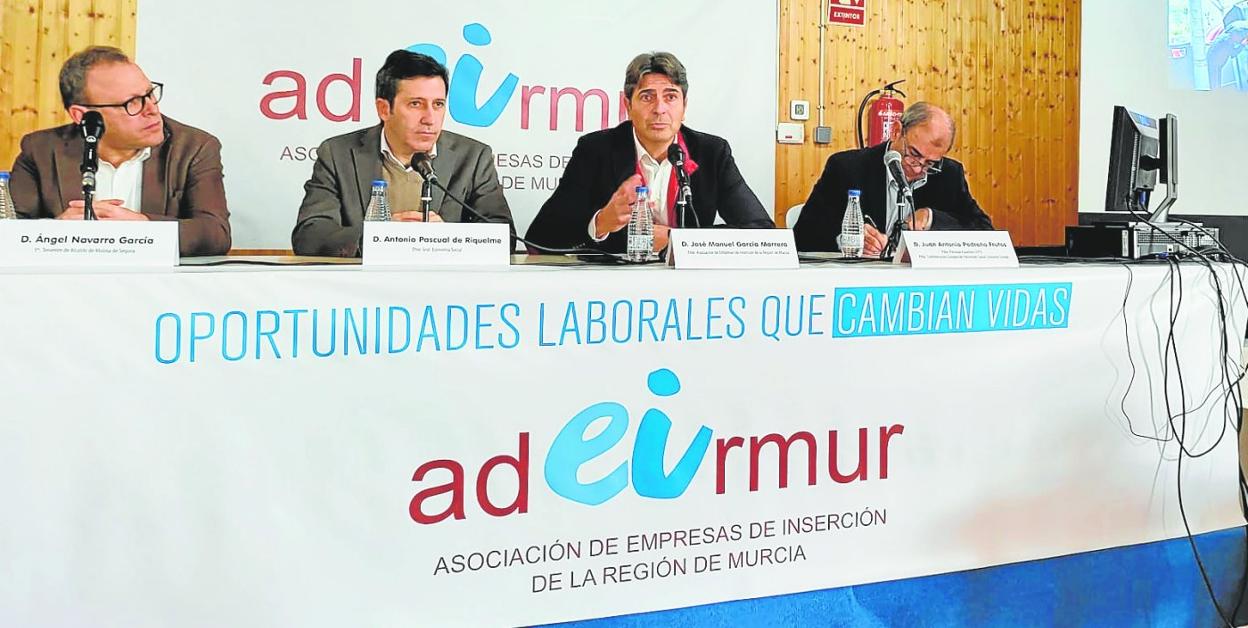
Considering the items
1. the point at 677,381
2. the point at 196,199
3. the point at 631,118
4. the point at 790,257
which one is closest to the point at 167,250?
the point at 677,381

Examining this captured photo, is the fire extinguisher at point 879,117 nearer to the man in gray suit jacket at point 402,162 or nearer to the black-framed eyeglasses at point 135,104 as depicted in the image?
the man in gray suit jacket at point 402,162

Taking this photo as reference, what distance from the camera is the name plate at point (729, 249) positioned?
1411 millimetres

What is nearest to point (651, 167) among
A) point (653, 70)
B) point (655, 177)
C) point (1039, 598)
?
point (655, 177)

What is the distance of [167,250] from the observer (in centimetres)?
118

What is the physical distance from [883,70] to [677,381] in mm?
2655

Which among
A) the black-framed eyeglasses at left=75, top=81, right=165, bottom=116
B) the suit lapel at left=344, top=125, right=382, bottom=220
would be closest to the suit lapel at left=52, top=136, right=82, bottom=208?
the black-framed eyeglasses at left=75, top=81, right=165, bottom=116

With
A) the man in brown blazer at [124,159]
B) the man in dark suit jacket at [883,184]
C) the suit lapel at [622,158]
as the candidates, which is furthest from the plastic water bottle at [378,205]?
the man in dark suit jacket at [883,184]

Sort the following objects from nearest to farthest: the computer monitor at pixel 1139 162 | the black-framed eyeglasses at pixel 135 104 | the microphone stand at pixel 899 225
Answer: the microphone stand at pixel 899 225 < the computer monitor at pixel 1139 162 < the black-framed eyeglasses at pixel 135 104

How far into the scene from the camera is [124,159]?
2.34 m

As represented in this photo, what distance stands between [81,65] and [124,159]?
0.33 meters

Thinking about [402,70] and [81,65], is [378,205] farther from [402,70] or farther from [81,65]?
[81,65]

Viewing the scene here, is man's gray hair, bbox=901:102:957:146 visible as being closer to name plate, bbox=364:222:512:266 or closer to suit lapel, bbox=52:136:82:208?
name plate, bbox=364:222:512:266

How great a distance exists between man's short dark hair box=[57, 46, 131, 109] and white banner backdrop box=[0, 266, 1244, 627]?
1644 millimetres

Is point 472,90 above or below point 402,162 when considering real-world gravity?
above
